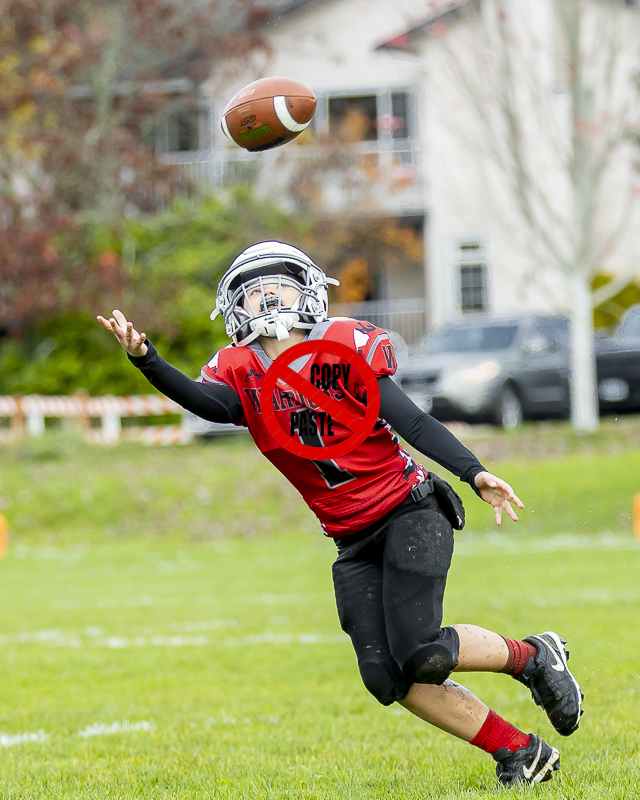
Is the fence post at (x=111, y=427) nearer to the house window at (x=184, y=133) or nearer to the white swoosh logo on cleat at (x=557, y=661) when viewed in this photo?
the house window at (x=184, y=133)

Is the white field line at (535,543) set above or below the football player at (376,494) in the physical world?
below

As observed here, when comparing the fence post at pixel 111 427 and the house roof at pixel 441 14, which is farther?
the fence post at pixel 111 427

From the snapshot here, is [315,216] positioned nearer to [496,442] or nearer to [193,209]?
[193,209]

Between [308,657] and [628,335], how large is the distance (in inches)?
541

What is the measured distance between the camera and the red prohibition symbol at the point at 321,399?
156 inches

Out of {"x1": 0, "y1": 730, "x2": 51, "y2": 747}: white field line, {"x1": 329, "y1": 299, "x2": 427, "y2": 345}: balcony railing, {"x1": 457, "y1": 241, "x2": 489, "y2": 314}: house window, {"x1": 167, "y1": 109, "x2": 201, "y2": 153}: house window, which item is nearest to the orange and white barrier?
{"x1": 329, "y1": 299, "x2": 427, "y2": 345}: balcony railing

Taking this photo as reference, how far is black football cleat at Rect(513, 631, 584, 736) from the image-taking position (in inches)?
163

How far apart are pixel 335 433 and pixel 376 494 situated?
9.9 inches

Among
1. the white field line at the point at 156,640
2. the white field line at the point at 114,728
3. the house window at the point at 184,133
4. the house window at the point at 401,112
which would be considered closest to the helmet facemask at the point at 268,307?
the white field line at the point at 114,728

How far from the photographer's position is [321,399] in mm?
3992

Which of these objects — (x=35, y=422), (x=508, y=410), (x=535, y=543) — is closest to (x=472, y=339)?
(x=508, y=410)

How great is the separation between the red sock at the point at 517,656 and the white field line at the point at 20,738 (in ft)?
6.75

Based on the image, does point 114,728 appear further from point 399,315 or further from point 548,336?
point 399,315

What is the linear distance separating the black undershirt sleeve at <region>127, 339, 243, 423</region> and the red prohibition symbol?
13cm
